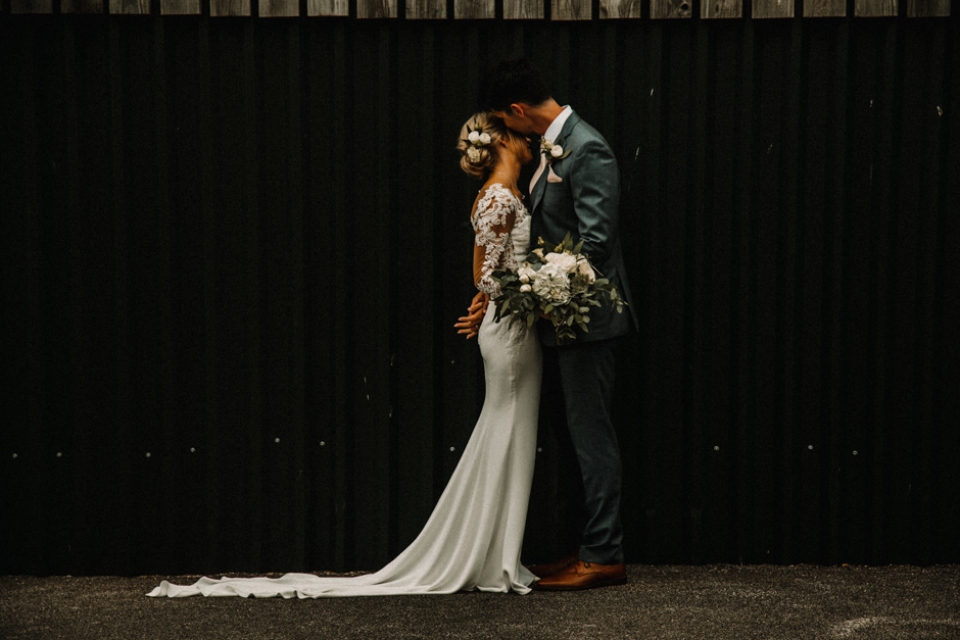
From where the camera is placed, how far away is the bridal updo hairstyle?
473 centimetres

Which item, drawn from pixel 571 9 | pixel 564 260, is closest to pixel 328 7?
pixel 571 9

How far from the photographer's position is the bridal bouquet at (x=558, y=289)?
4398mm

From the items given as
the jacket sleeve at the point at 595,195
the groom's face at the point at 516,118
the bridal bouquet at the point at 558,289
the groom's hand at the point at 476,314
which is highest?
the groom's face at the point at 516,118

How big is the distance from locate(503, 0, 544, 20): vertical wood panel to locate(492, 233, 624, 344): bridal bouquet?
129 cm

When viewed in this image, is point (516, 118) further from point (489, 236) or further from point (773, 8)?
point (773, 8)

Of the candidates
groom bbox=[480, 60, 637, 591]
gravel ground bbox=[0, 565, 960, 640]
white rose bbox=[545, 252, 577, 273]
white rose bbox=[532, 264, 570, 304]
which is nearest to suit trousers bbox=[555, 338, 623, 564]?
groom bbox=[480, 60, 637, 591]

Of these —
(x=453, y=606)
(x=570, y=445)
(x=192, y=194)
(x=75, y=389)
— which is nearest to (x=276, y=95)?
(x=192, y=194)

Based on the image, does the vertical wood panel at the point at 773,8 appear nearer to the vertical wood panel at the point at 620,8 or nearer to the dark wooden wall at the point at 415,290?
the dark wooden wall at the point at 415,290

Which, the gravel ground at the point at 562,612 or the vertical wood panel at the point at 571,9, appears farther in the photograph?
the vertical wood panel at the point at 571,9

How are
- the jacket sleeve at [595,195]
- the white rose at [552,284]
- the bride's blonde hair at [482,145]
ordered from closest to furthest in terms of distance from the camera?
the white rose at [552,284] < the jacket sleeve at [595,195] < the bride's blonde hair at [482,145]

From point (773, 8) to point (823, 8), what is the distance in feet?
0.81

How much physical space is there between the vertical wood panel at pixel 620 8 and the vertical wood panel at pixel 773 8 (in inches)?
23.4

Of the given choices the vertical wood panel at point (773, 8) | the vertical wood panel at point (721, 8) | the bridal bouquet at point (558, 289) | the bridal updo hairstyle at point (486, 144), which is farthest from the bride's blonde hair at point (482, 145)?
the vertical wood panel at point (773, 8)

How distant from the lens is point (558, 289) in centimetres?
440
